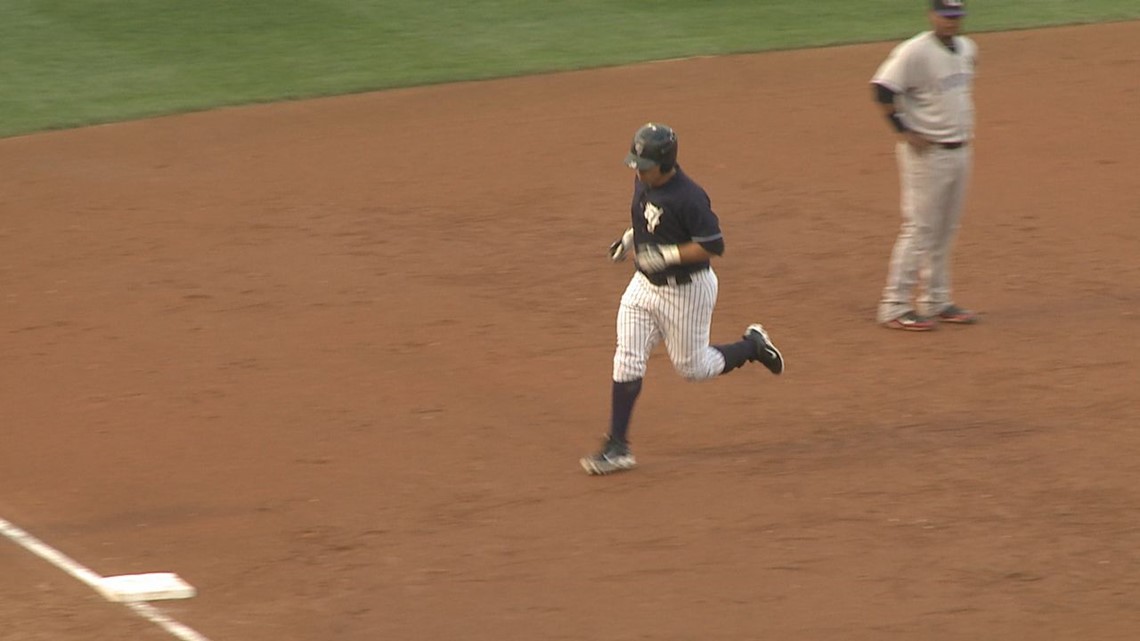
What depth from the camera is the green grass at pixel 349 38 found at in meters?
16.4

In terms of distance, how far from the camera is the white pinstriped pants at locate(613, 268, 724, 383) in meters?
8.17

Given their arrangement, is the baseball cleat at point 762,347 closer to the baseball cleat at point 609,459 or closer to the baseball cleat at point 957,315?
the baseball cleat at point 609,459

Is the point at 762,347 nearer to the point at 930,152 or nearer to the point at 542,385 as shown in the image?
the point at 542,385

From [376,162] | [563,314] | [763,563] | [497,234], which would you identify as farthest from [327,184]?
[763,563]

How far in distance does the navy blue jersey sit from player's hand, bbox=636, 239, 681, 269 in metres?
0.04

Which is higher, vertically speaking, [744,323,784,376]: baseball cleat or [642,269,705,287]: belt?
[642,269,705,287]: belt

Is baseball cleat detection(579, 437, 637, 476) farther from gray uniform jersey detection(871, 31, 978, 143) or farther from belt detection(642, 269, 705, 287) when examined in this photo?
gray uniform jersey detection(871, 31, 978, 143)

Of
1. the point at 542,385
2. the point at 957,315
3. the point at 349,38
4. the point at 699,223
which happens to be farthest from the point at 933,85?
the point at 349,38

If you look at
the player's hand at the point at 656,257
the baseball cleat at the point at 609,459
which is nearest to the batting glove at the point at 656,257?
the player's hand at the point at 656,257

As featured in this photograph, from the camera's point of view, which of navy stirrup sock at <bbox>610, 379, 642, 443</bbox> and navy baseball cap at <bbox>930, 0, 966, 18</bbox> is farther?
navy baseball cap at <bbox>930, 0, 966, 18</bbox>

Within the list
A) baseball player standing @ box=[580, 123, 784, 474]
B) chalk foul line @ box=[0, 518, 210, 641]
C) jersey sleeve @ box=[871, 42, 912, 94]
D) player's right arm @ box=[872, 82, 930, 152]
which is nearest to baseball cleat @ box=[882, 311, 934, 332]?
player's right arm @ box=[872, 82, 930, 152]

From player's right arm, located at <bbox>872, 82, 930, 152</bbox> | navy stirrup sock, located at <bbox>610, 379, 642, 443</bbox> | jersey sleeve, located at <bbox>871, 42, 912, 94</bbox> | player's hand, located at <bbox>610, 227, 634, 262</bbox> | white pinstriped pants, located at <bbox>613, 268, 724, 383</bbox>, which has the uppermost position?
jersey sleeve, located at <bbox>871, 42, 912, 94</bbox>

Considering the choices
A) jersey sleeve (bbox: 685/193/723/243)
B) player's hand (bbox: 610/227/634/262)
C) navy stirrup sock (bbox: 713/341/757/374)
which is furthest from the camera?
navy stirrup sock (bbox: 713/341/757/374)

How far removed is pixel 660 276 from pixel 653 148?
0.65 metres
